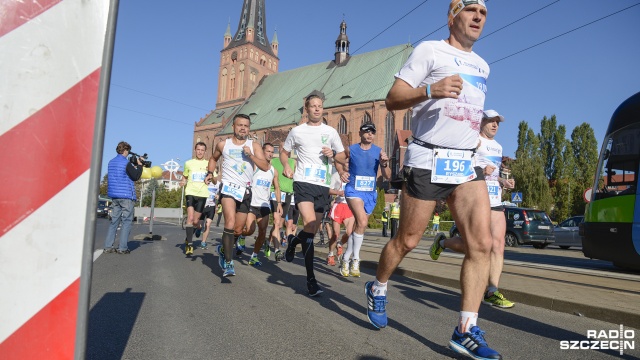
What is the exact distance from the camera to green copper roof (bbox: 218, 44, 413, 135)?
209ft

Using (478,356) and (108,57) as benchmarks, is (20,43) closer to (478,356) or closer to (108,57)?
(108,57)

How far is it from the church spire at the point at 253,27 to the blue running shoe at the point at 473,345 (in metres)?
93.0

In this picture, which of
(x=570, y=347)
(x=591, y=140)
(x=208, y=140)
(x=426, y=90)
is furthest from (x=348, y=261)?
(x=208, y=140)

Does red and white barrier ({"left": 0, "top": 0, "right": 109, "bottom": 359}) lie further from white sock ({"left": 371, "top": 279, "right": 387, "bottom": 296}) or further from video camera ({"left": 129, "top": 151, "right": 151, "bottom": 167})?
video camera ({"left": 129, "top": 151, "right": 151, "bottom": 167})

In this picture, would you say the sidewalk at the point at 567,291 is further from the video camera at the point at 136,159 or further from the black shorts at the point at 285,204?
the video camera at the point at 136,159

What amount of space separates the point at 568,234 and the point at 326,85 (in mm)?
56351

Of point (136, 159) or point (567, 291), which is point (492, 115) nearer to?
point (567, 291)

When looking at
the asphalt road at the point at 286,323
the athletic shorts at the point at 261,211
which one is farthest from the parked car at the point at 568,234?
the asphalt road at the point at 286,323

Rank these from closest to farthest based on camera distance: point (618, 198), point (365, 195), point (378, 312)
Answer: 1. point (378, 312)
2. point (365, 195)
3. point (618, 198)

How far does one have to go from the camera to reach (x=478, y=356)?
8.35 feet

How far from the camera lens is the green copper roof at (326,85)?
209 ft

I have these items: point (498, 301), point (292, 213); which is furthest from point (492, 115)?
point (292, 213)

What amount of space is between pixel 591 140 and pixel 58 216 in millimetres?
65854

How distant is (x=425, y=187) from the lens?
119 inches
